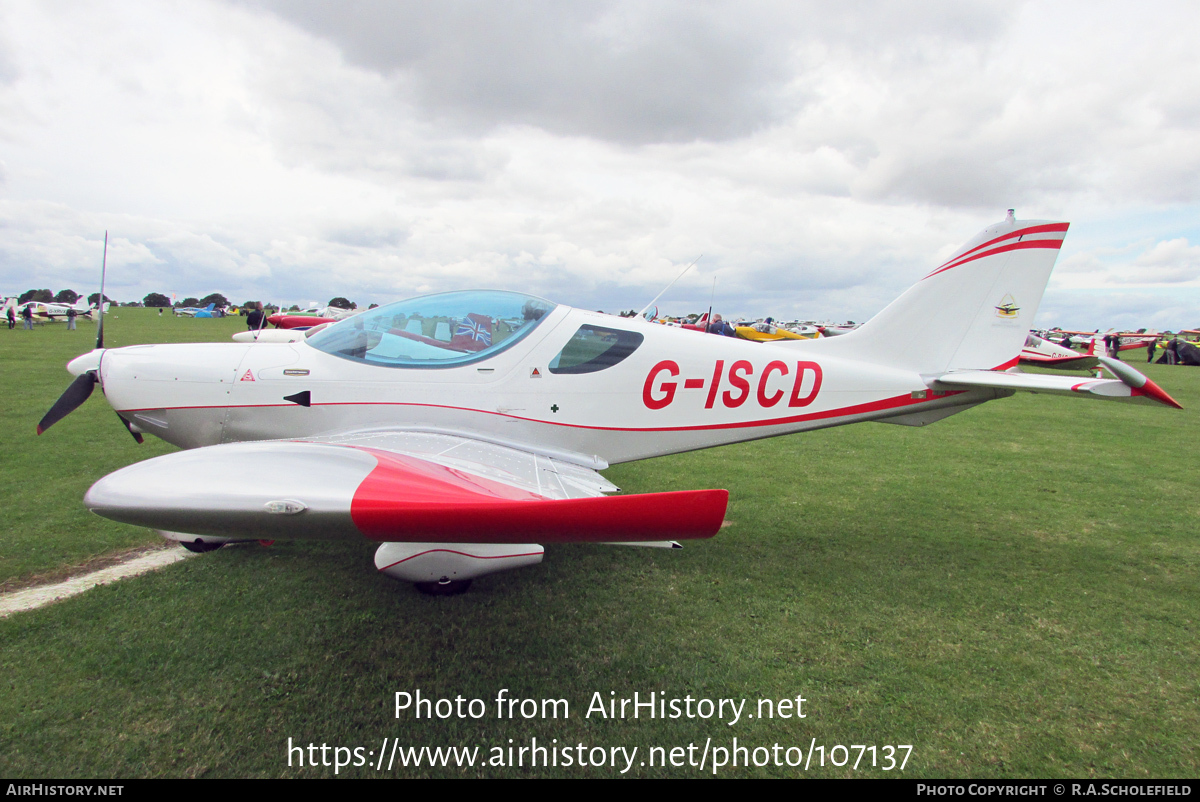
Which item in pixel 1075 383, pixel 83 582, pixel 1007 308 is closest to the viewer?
pixel 83 582

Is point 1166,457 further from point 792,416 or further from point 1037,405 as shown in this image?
point 792,416

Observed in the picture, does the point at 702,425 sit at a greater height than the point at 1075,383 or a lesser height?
lesser

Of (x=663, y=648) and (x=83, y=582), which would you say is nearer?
(x=663, y=648)

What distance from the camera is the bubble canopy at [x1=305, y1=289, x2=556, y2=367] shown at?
3.72 m

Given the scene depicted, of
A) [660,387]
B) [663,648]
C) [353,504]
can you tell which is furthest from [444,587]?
[660,387]

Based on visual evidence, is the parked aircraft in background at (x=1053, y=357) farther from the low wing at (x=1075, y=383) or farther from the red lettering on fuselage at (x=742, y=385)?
the red lettering on fuselage at (x=742, y=385)

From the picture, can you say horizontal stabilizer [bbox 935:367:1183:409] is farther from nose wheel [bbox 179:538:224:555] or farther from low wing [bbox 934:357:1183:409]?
nose wheel [bbox 179:538:224:555]

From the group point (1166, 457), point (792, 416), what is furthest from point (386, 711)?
point (1166, 457)

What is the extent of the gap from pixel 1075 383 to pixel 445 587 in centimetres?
409

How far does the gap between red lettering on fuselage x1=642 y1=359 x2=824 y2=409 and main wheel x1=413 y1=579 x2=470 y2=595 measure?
1.70m

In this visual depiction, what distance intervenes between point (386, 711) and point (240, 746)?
54cm

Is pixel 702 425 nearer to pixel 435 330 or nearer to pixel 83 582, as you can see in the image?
→ pixel 435 330

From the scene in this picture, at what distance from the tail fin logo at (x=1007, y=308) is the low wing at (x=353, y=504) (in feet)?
13.0

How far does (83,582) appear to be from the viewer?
3330mm
